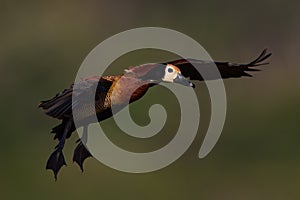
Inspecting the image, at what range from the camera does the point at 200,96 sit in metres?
17.4

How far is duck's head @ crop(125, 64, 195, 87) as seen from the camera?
7539 mm

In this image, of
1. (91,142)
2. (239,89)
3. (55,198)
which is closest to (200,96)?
(239,89)

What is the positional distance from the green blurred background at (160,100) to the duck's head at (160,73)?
25.8 feet

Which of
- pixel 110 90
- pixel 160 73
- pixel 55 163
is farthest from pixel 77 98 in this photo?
pixel 55 163

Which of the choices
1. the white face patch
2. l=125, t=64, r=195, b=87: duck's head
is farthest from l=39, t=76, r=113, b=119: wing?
the white face patch

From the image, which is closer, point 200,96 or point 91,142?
point 91,142

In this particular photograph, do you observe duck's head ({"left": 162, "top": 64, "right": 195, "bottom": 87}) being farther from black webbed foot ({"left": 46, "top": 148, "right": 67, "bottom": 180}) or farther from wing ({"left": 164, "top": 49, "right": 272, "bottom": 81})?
black webbed foot ({"left": 46, "top": 148, "right": 67, "bottom": 180})

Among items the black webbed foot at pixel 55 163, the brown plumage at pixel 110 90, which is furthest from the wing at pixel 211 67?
the black webbed foot at pixel 55 163

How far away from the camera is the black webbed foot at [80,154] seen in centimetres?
857

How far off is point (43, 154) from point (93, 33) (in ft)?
10.2

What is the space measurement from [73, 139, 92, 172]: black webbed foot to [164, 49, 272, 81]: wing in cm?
83

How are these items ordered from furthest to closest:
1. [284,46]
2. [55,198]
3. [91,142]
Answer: [284,46] < [55,198] < [91,142]

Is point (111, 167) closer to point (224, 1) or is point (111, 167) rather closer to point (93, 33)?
point (93, 33)

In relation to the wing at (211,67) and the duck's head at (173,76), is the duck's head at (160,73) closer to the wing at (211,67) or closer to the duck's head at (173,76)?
the duck's head at (173,76)
